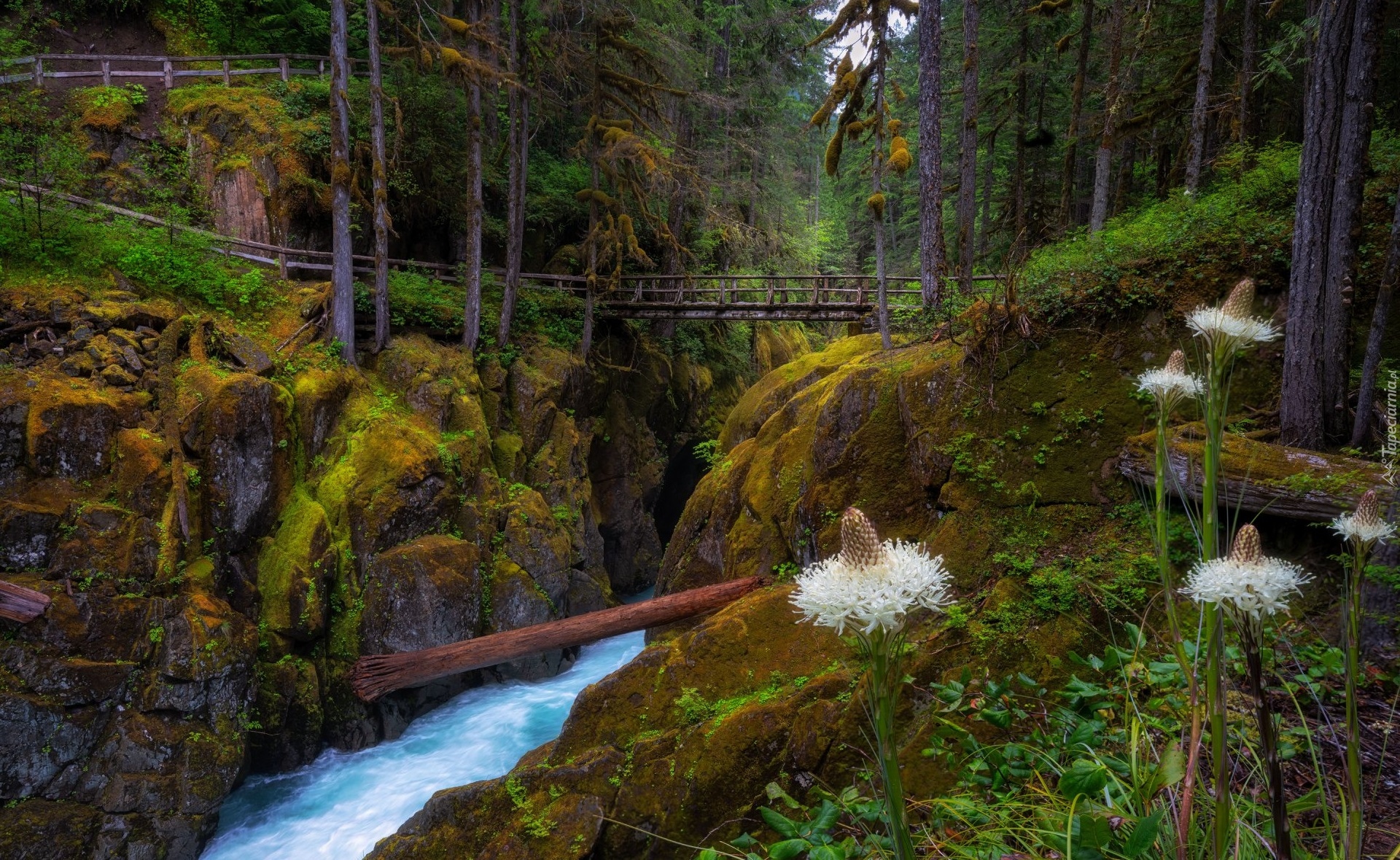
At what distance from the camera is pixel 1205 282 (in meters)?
5.09

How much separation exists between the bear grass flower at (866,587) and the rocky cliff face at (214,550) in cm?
956

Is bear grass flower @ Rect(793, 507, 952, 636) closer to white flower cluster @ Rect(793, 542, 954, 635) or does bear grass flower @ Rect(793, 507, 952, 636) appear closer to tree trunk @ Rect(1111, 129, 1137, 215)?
white flower cluster @ Rect(793, 542, 954, 635)

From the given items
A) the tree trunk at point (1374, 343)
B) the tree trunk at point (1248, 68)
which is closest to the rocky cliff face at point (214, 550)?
the tree trunk at point (1374, 343)

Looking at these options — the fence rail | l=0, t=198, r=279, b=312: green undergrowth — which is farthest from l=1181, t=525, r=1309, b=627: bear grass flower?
l=0, t=198, r=279, b=312: green undergrowth

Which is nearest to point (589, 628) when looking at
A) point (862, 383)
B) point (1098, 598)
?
point (862, 383)

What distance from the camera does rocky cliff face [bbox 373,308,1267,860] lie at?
4117 millimetres

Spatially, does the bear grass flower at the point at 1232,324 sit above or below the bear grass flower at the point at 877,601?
above

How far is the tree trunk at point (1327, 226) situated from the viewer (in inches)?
159

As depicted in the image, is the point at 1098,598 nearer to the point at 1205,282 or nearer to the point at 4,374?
the point at 1205,282

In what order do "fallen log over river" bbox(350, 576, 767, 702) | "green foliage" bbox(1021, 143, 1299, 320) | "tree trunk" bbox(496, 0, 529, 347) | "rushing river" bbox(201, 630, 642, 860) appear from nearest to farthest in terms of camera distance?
"green foliage" bbox(1021, 143, 1299, 320) → "rushing river" bbox(201, 630, 642, 860) → "fallen log over river" bbox(350, 576, 767, 702) → "tree trunk" bbox(496, 0, 529, 347)

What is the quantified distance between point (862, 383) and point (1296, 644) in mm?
4174

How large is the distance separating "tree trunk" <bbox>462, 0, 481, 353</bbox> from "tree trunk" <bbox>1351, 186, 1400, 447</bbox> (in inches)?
506

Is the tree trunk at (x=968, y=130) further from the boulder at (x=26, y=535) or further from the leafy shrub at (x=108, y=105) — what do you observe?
the leafy shrub at (x=108, y=105)

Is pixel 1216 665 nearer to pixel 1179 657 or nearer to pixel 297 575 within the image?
pixel 1179 657
